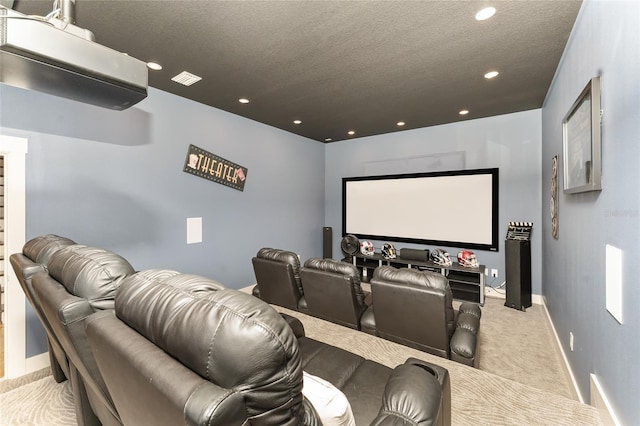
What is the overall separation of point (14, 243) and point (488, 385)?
4172 millimetres

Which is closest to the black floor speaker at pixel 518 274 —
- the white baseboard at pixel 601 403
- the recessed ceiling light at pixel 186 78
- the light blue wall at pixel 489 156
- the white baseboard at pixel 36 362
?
the light blue wall at pixel 489 156

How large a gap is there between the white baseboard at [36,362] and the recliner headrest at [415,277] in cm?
325

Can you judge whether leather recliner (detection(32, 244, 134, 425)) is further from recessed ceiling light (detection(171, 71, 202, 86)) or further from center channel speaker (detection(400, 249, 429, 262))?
center channel speaker (detection(400, 249, 429, 262))

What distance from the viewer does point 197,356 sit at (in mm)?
616

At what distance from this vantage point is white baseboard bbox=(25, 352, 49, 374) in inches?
97.4

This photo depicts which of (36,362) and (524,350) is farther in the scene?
(524,350)

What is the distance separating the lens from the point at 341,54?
8.58ft

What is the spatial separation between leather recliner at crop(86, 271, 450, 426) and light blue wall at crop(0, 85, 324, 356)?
266 cm

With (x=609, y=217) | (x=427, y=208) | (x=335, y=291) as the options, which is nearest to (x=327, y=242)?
(x=427, y=208)

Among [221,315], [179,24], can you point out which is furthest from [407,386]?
[179,24]

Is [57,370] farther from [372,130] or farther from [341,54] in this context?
[372,130]

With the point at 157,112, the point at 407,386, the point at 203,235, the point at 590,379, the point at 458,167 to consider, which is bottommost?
the point at 590,379

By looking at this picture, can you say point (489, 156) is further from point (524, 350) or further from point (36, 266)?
point (36, 266)

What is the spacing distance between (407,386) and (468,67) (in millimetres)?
3112
